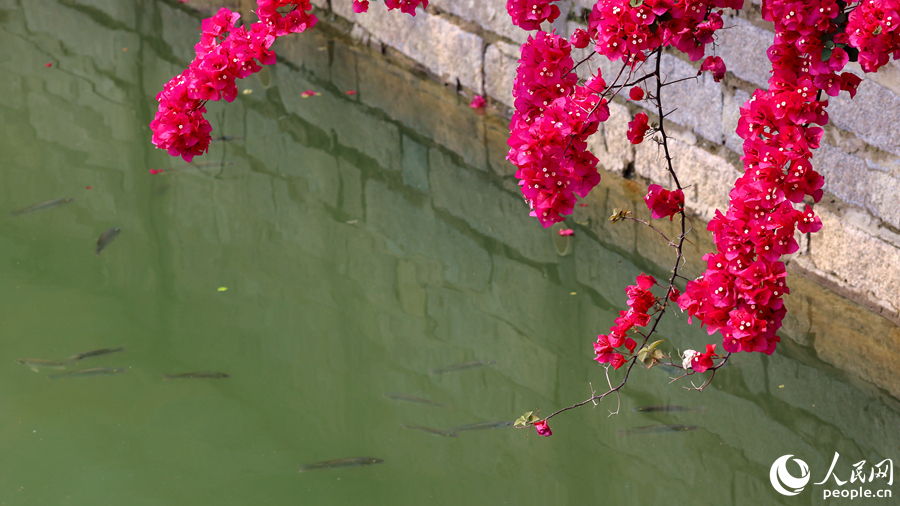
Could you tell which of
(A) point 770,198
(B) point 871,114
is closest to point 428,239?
(B) point 871,114

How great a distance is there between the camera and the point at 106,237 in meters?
3.30

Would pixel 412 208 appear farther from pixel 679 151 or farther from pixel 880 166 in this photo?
pixel 880 166

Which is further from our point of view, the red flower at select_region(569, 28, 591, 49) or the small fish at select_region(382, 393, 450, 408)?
the small fish at select_region(382, 393, 450, 408)

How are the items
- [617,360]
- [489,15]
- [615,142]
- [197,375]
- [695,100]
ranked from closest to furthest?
[617,360] → [197,375] → [695,100] → [615,142] → [489,15]

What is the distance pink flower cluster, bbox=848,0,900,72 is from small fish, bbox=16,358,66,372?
2.32m

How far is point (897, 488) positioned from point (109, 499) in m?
1.94

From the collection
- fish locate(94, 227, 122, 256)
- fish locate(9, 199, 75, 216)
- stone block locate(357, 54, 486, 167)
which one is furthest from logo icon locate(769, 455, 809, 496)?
fish locate(9, 199, 75, 216)

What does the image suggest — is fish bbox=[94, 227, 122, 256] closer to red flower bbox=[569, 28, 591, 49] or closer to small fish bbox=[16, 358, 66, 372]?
small fish bbox=[16, 358, 66, 372]

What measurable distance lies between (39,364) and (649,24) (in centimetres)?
212

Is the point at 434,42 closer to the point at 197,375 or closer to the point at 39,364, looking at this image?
the point at 197,375

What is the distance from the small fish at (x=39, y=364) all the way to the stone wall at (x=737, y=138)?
2252 mm

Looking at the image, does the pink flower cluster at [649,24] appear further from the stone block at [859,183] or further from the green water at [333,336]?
the stone block at [859,183]

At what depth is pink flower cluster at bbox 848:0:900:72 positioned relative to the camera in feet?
4.35

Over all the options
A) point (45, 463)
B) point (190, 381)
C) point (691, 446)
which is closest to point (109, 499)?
point (45, 463)
